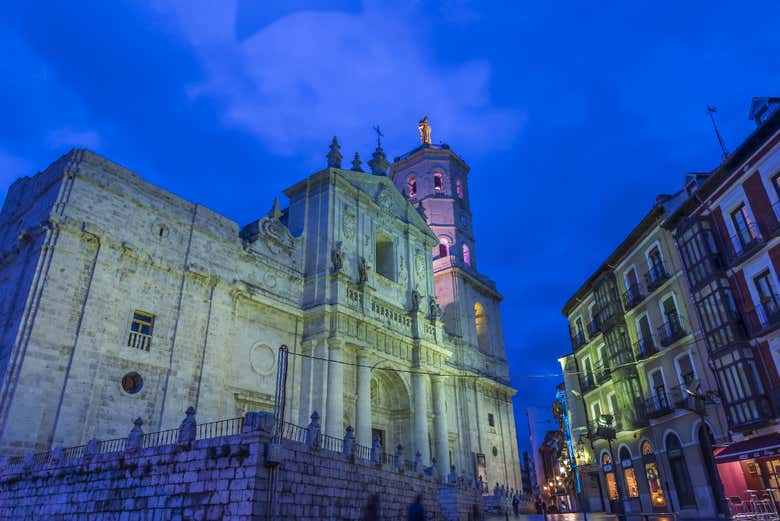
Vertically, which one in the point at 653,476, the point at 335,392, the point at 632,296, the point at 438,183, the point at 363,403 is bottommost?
the point at 653,476

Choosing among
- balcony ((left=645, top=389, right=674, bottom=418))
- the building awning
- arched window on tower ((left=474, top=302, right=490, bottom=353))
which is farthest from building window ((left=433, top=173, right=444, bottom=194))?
the building awning

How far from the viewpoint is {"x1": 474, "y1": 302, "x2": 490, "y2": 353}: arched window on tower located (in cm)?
3918

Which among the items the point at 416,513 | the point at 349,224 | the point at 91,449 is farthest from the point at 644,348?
the point at 91,449

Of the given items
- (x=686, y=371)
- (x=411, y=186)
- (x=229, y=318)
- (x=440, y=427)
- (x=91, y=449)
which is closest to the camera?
(x=91, y=449)

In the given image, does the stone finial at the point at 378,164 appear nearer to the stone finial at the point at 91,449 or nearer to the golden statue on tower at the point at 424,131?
the golden statue on tower at the point at 424,131

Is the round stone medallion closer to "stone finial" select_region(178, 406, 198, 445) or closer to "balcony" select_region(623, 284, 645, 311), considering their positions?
"stone finial" select_region(178, 406, 198, 445)

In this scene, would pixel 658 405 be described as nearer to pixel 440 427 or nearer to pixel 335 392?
pixel 440 427

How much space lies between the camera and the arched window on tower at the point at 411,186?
44.0 metres

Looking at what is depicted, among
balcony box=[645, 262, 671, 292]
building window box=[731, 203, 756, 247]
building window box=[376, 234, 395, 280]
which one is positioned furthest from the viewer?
building window box=[376, 234, 395, 280]

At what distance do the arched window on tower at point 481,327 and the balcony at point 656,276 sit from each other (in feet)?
57.0

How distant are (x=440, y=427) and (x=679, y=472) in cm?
1183

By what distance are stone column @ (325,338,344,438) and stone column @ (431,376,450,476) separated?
7406mm

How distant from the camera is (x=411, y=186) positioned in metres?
44.5

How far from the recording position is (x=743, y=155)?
683 inches
